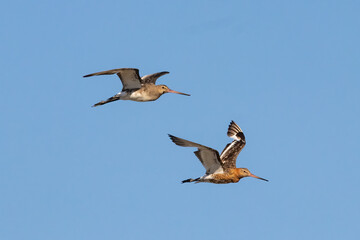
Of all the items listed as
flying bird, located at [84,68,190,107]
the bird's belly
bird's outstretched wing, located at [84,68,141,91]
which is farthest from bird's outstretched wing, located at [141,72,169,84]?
the bird's belly

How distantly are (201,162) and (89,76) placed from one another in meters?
4.04

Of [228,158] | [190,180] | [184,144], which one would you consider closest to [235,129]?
[228,158]

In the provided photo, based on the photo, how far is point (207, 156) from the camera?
2127 centimetres

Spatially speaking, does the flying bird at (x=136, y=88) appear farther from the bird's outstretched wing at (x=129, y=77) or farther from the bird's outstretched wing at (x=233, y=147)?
the bird's outstretched wing at (x=233, y=147)

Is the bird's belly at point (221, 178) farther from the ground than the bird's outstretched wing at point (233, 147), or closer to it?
closer to it

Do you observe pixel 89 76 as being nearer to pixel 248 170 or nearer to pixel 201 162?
pixel 201 162

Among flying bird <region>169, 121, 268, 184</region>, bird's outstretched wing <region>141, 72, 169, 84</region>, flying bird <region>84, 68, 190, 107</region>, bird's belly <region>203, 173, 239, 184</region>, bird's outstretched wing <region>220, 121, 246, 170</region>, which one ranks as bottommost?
bird's belly <region>203, 173, 239, 184</region>

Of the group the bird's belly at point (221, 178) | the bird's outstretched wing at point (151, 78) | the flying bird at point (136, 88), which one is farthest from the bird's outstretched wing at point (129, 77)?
the bird's belly at point (221, 178)

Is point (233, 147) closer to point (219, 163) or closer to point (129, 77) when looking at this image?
point (219, 163)

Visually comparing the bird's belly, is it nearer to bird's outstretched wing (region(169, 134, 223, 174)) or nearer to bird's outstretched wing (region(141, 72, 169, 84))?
bird's outstretched wing (region(169, 134, 223, 174))

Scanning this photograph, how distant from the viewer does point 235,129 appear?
2561cm

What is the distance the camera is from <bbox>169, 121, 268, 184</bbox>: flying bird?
20.8m

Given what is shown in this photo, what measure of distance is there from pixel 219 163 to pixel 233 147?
2523 millimetres

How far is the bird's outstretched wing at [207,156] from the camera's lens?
1996 cm
